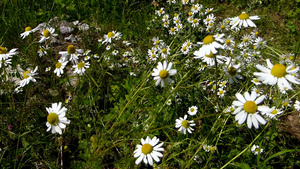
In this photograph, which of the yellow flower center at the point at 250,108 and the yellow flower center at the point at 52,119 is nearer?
the yellow flower center at the point at 250,108

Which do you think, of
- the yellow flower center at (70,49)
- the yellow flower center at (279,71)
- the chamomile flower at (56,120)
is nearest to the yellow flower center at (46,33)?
the yellow flower center at (70,49)

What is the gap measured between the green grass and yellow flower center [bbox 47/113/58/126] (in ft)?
1.06

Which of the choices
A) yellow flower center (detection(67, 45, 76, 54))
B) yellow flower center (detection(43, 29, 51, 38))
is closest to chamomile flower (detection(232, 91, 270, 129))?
yellow flower center (detection(67, 45, 76, 54))

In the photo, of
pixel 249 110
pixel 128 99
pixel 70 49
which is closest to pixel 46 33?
pixel 70 49

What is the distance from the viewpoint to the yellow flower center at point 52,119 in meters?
1.53

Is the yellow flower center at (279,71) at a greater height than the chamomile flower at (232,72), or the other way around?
Result: the chamomile flower at (232,72)

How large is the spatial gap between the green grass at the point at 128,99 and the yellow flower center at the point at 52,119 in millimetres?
323

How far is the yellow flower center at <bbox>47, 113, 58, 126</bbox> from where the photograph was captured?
153cm

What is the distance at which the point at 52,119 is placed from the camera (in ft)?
5.04

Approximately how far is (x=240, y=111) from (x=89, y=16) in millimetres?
3197

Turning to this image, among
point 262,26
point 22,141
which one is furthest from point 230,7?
point 22,141

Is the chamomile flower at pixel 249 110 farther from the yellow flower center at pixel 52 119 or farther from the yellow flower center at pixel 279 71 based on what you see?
the yellow flower center at pixel 52 119

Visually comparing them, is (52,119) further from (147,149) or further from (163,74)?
(163,74)

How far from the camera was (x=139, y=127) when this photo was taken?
83.9 inches
